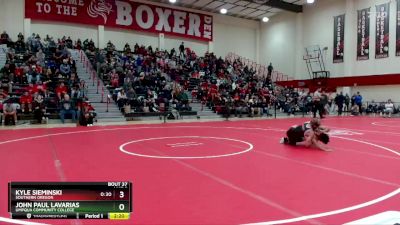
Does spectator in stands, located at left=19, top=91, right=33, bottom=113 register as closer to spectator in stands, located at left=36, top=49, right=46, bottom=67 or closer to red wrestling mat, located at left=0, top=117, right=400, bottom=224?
spectator in stands, located at left=36, top=49, right=46, bottom=67

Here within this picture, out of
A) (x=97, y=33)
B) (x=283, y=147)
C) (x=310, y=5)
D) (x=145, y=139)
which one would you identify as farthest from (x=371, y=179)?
(x=310, y=5)

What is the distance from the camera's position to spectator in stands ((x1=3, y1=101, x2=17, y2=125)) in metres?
13.1

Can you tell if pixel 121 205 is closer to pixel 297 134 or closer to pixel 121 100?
pixel 297 134

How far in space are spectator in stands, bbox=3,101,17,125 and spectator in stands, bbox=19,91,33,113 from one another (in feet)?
2.46

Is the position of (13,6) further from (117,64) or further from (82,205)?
(82,205)

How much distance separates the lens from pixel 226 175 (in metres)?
4.88

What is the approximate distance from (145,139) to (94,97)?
10.3 m

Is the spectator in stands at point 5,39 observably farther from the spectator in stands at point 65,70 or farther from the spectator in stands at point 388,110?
the spectator in stands at point 388,110

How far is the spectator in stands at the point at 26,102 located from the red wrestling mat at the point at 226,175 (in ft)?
21.1

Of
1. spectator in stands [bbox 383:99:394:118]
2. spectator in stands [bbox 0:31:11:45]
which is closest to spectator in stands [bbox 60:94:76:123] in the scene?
spectator in stands [bbox 0:31:11:45]
